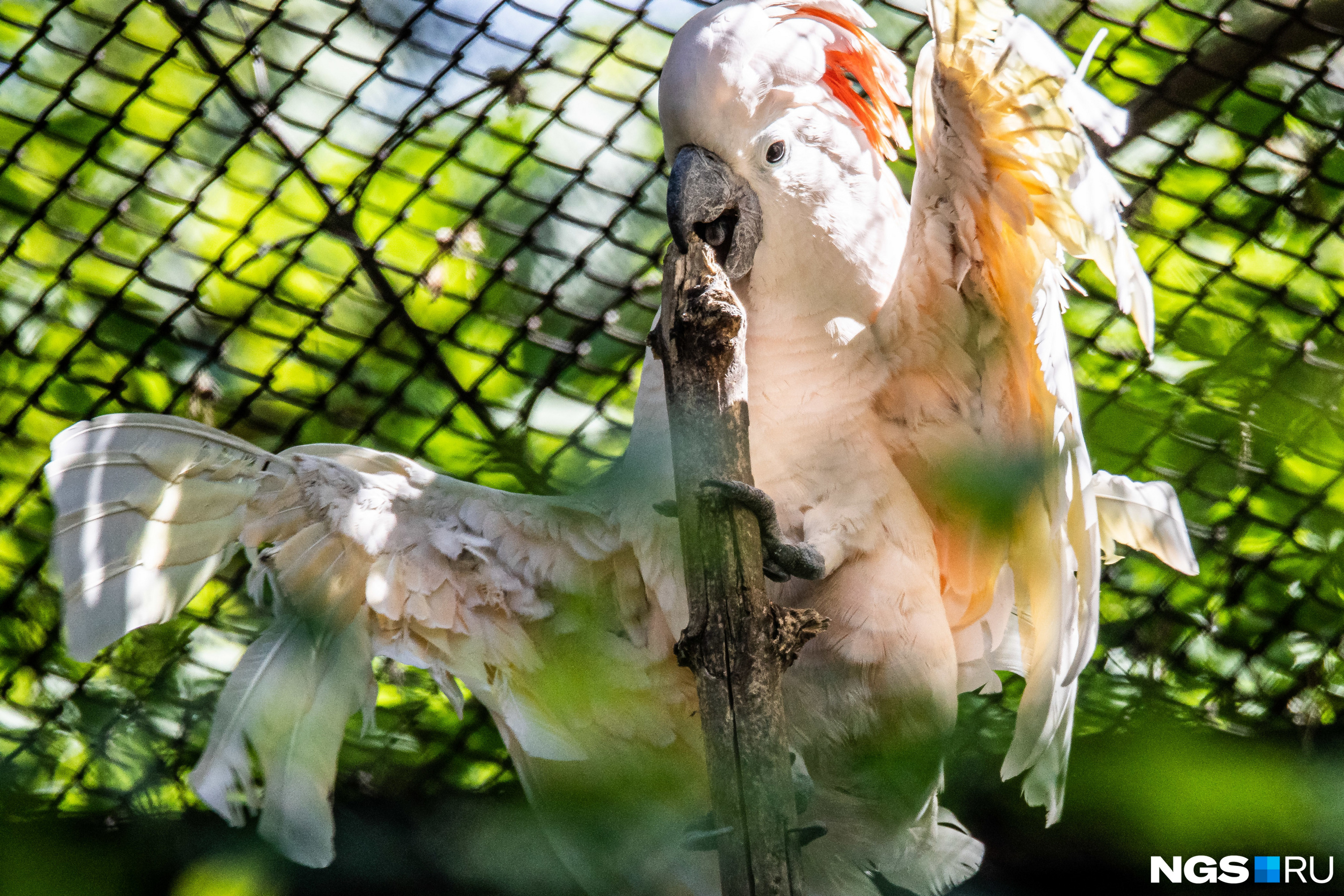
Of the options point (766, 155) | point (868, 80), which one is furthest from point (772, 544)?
point (868, 80)

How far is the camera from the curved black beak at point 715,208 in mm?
1709

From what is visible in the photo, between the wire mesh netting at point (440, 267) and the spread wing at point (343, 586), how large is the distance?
240 mm

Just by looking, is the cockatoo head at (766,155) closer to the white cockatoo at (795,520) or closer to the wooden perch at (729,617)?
the white cockatoo at (795,520)

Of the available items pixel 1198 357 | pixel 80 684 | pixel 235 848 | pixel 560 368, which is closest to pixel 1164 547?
pixel 1198 357

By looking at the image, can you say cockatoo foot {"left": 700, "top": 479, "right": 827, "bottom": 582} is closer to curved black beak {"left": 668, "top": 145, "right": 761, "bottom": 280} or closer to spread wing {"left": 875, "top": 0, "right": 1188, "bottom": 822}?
spread wing {"left": 875, "top": 0, "right": 1188, "bottom": 822}

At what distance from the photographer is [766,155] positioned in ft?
5.82

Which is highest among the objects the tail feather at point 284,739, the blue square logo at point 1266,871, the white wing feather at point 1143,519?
the tail feather at point 284,739

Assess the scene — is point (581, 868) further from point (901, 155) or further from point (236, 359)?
point (901, 155)

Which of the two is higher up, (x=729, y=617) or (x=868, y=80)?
(x=868, y=80)

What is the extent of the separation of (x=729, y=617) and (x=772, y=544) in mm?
219

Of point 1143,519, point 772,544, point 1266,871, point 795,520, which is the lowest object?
point 1266,871

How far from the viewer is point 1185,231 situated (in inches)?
97.2

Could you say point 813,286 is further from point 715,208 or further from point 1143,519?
point 1143,519
